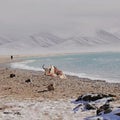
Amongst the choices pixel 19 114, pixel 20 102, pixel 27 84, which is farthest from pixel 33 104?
pixel 27 84

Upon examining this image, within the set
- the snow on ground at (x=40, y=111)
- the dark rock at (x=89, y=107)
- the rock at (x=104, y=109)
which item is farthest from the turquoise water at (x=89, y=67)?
the rock at (x=104, y=109)

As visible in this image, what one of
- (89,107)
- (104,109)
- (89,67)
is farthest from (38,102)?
(89,67)

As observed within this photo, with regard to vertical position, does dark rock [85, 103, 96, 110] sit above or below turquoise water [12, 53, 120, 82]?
below

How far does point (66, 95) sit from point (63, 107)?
4.24m

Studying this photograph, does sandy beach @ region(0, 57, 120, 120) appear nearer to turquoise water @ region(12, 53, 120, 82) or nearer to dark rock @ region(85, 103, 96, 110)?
dark rock @ region(85, 103, 96, 110)

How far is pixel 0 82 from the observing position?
29609mm

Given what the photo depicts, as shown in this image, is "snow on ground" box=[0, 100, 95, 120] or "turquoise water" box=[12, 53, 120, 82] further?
"turquoise water" box=[12, 53, 120, 82]

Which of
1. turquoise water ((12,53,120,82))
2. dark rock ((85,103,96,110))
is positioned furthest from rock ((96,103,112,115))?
turquoise water ((12,53,120,82))

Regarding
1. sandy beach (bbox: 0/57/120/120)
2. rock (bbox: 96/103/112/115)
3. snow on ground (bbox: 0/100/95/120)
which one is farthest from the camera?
sandy beach (bbox: 0/57/120/120)

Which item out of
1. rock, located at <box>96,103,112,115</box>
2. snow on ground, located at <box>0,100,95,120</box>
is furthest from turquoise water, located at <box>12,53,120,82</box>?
rock, located at <box>96,103,112,115</box>

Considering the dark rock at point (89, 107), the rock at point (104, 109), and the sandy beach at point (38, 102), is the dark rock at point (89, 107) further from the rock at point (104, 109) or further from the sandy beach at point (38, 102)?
the rock at point (104, 109)

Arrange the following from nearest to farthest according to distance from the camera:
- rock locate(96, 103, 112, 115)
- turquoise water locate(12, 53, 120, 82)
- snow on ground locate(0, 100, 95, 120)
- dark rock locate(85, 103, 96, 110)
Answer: rock locate(96, 103, 112, 115) → snow on ground locate(0, 100, 95, 120) → dark rock locate(85, 103, 96, 110) → turquoise water locate(12, 53, 120, 82)

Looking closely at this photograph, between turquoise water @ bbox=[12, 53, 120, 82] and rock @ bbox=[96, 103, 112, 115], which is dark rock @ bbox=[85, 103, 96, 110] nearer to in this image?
rock @ bbox=[96, 103, 112, 115]

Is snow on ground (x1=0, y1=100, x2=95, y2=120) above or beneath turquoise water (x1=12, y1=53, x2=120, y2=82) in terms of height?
beneath
